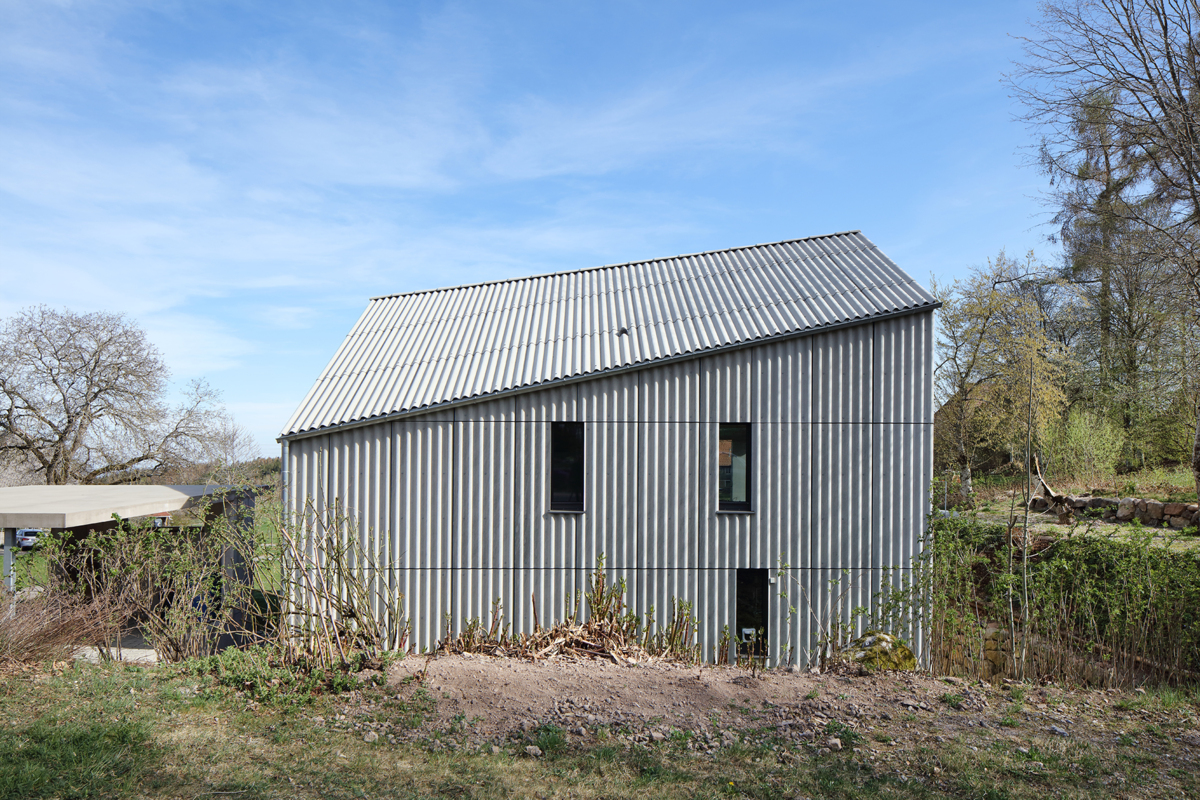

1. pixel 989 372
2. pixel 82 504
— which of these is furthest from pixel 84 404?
pixel 989 372

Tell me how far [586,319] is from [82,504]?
8705 mm

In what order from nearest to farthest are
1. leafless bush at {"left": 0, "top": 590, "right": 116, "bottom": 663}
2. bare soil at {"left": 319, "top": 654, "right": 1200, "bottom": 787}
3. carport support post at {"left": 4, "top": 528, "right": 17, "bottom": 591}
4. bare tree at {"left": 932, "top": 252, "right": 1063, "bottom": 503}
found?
bare soil at {"left": 319, "top": 654, "right": 1200, "bottom": 787}, leafless bush at {"left": 0, "top": 590, "right": 116, "bottom": 663}, carport support post at {"left": 4, "top": 528, "right": 17, "bottom": 591}, bare tree at {"left": 932, "top": 252, "right": 1063, "bottom": 503}

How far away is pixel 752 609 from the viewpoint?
891 cm

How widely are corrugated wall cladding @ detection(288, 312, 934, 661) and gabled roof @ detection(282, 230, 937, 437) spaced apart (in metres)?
0.29

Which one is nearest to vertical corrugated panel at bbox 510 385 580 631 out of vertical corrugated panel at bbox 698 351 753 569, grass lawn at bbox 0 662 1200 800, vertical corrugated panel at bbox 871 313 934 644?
vertical corrugated panel at bbox 698 351 753 569

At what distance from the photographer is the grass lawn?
424cm

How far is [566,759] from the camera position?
476 cm

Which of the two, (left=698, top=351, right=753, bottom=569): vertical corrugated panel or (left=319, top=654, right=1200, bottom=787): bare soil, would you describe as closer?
(left=319, top=654, right=1200, bottom=787): bare soil

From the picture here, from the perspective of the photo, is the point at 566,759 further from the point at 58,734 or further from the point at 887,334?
the point at 887,334

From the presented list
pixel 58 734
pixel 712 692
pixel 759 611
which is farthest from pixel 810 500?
pixel 58 734

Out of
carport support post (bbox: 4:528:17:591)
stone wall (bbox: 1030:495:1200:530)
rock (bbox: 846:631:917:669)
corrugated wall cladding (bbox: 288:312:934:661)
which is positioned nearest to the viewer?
rock (bbox: 846:631:917:669)

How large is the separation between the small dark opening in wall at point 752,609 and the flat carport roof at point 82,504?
6434 mm

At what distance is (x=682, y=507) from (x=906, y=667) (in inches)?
124

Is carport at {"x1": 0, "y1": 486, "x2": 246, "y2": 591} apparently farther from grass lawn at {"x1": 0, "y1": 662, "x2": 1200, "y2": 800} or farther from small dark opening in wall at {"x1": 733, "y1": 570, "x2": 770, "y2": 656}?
small dark opening in wall at {"x1": 733, "y1": 570, "x2": 770, "y2": 656}
